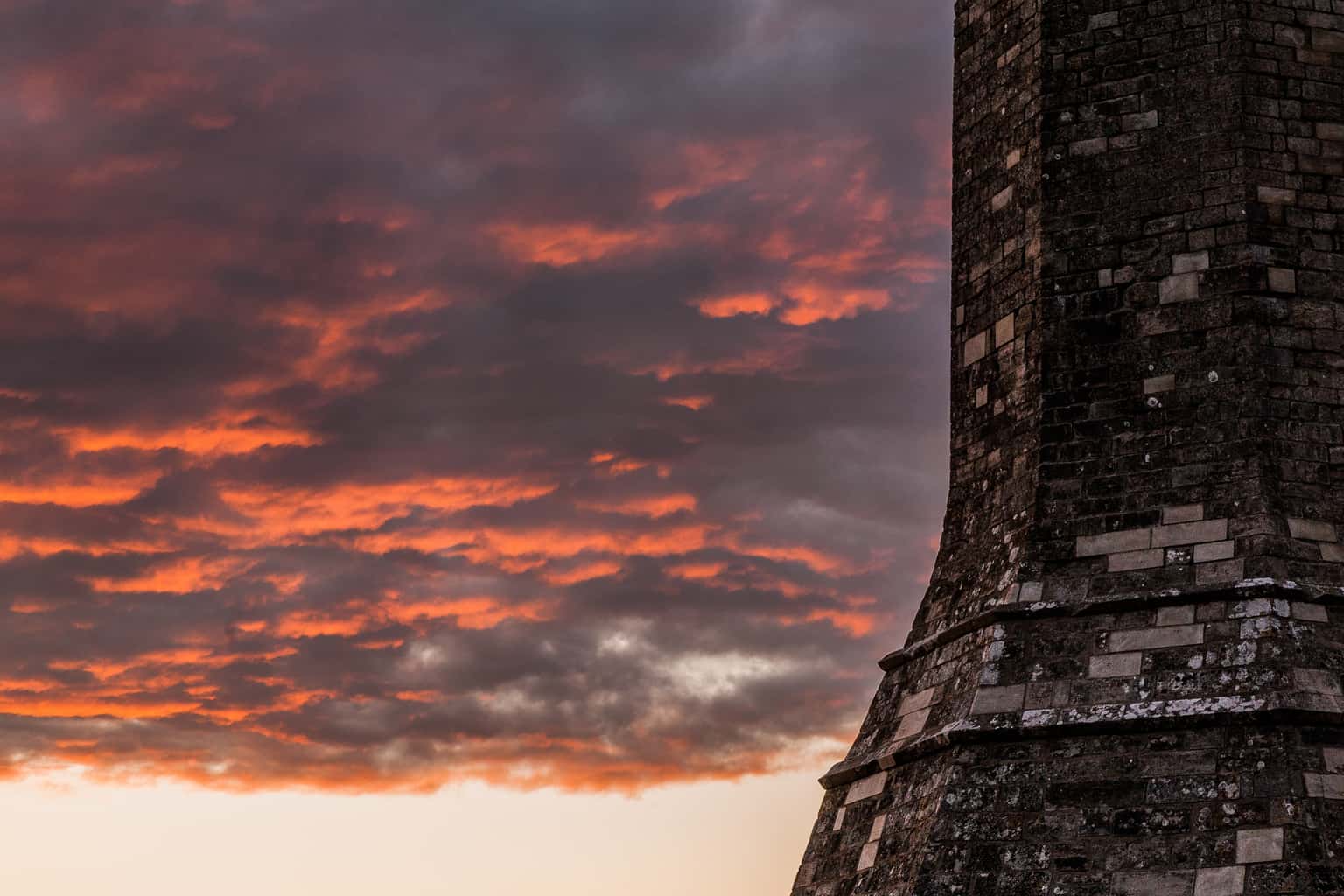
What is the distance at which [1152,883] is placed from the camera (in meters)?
10.2

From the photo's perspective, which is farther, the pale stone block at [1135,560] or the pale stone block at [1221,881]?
the pale stone block at [1135,560]

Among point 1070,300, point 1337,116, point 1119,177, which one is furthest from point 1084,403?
point 1337,116

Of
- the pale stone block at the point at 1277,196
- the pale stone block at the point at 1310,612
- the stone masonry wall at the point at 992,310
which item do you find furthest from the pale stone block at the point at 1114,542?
the pale stone block at the point at 1277,196

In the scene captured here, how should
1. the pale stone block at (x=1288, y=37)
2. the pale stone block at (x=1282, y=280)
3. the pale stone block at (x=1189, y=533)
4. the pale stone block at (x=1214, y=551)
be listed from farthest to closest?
the pale stone block at (x=1288, y=37), the pale stone block at (x=1282, y=280), the pale stone block at (x=1189, y=533), the pale stone block at (x=1214, y=551)

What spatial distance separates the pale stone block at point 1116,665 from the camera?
429 inches

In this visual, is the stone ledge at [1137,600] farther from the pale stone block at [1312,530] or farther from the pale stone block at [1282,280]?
the pale stone block at [1282,280]

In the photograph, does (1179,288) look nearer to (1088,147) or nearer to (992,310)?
(1088,147)

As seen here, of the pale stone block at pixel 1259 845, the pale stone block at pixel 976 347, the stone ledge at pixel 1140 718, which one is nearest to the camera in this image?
the pale stone block at pixel 1259 845

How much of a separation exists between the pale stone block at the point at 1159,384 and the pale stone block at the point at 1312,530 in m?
1.10

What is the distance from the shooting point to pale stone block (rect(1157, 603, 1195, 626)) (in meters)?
10.9

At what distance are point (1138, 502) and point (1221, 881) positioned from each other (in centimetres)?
244

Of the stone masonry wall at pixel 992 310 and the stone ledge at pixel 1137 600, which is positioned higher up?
the stone masonry wall at pixel 992 310

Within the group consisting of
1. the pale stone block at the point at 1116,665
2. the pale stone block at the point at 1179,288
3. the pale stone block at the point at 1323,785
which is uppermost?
the pale stone block at the point at 1179,288

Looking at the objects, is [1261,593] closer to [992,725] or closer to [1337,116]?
[992,725]
